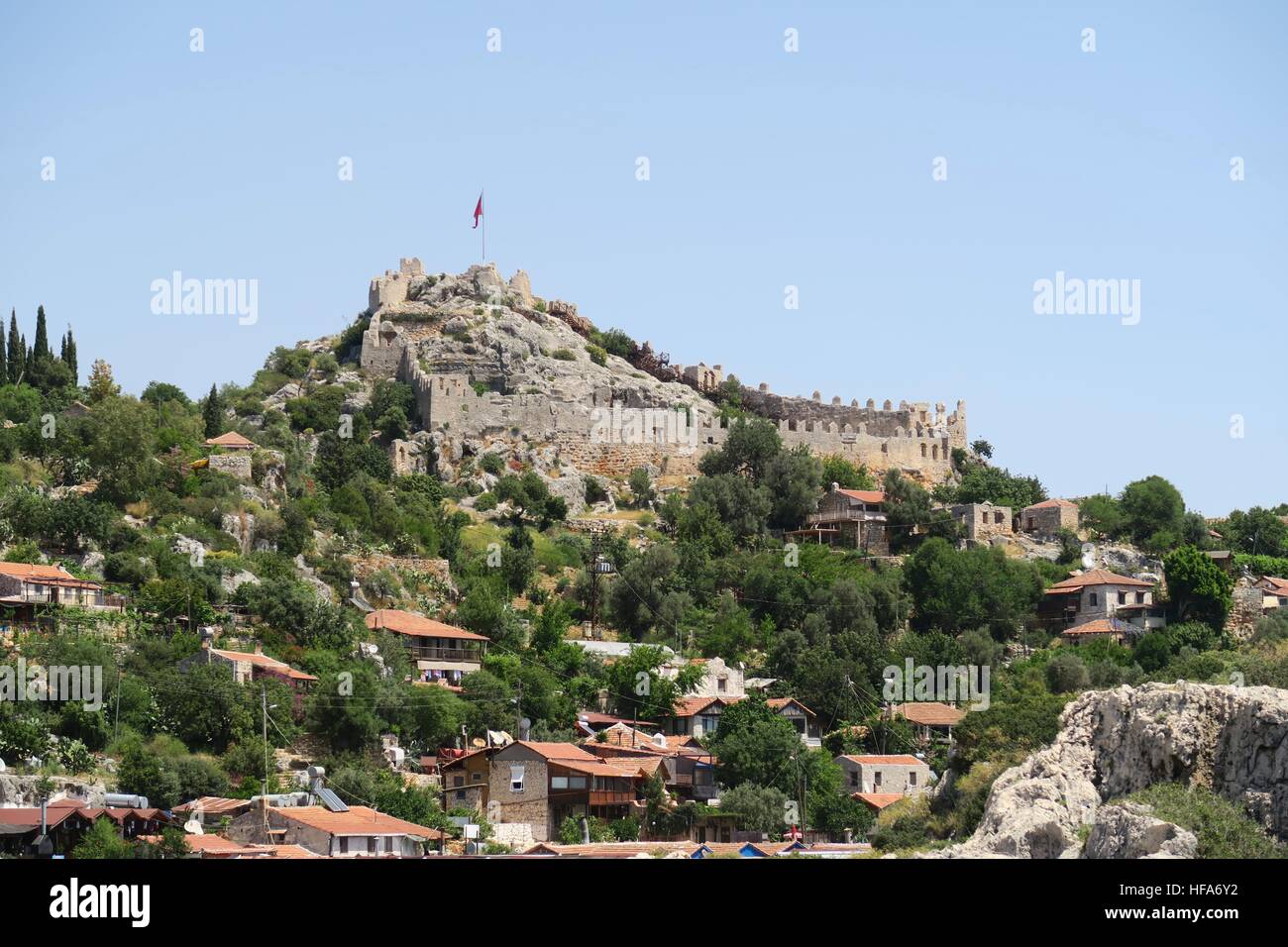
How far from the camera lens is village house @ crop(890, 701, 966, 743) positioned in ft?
158

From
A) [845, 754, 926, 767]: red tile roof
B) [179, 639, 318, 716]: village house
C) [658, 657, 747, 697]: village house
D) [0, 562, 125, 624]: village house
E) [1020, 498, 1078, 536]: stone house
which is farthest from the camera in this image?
[1020, 498, 1078, 536]: stone house

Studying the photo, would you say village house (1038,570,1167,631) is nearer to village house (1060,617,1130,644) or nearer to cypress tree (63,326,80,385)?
village house (1060,617,1130,644)

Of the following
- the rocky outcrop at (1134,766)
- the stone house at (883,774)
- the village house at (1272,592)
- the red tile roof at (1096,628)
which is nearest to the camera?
the rocky outcrop at (1134,766)

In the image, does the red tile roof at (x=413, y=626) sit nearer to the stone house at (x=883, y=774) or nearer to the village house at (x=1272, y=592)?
the stone house at (x=883, y=774)

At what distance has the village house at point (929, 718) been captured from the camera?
48.2 meters

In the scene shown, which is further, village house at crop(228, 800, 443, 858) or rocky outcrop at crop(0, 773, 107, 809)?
rocky outcrop at crop(0, 773, 107, 809)

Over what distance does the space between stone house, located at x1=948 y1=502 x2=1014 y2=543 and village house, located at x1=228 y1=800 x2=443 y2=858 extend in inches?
1253

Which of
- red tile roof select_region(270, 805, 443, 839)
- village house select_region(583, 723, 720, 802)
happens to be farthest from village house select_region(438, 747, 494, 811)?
red tile roof select_region(270, 805, 443, 839)

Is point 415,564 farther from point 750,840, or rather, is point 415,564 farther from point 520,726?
point 750,840

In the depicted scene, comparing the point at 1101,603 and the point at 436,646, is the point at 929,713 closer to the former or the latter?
the point at 1101,603

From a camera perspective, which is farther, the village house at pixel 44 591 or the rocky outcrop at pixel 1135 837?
the village house at pixel 44 591

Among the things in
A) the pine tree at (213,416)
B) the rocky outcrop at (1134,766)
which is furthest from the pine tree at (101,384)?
the rocky outcrop at (1134,766)

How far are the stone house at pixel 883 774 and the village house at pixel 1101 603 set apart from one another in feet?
49.9

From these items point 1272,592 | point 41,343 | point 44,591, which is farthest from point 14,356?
point 1272,592
